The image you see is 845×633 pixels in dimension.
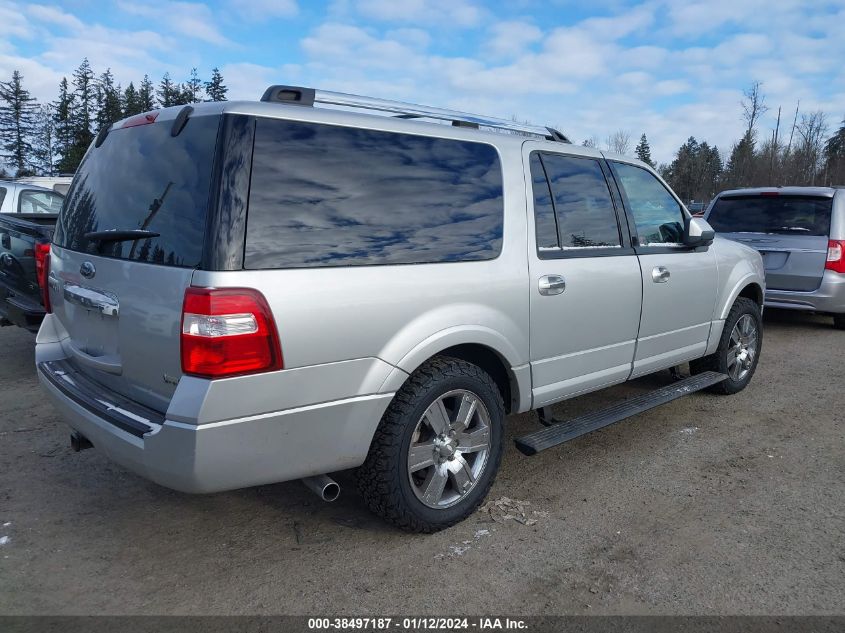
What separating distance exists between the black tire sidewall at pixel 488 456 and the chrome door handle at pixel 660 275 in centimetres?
158

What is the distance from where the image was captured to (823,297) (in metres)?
7.58

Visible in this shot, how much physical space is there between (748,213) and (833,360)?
2287mm

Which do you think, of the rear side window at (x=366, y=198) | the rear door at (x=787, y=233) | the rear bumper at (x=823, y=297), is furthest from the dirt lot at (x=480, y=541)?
the rear door at (x=787, y=233)

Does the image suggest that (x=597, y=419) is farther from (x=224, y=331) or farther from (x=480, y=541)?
(x=224, y=331)

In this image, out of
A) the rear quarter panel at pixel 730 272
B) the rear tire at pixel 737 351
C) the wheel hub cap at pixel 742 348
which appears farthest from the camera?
the wheel hub cap at pixel 742 348

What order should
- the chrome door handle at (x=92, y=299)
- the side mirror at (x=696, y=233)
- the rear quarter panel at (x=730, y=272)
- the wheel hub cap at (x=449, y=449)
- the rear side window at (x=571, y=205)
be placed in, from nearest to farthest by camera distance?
the chrome door handle at (x=92, y=299) < the wheel hub cap at (x=449, y=449) < the rear side window at (x=571, y=205) < the side mirror at (x=696, y=233) < the rear quarter panel at (x=730, y=272)

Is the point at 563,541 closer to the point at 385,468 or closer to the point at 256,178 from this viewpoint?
the point at 385,468

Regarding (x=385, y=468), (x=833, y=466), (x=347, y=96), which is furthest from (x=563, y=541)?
(x=347, y=96)

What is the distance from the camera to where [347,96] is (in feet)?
10.2

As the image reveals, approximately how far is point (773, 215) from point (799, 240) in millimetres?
456

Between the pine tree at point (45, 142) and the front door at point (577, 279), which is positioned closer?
the front door at point (577, 279)

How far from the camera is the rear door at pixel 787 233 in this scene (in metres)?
7.59

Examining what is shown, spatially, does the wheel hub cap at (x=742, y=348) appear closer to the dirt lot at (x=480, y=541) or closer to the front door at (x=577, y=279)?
the dirt lot at (x=480, y=541)

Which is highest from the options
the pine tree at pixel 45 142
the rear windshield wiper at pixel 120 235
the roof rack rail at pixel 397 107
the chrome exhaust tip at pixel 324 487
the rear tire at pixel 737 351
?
the pine tree at pixel 45 142
